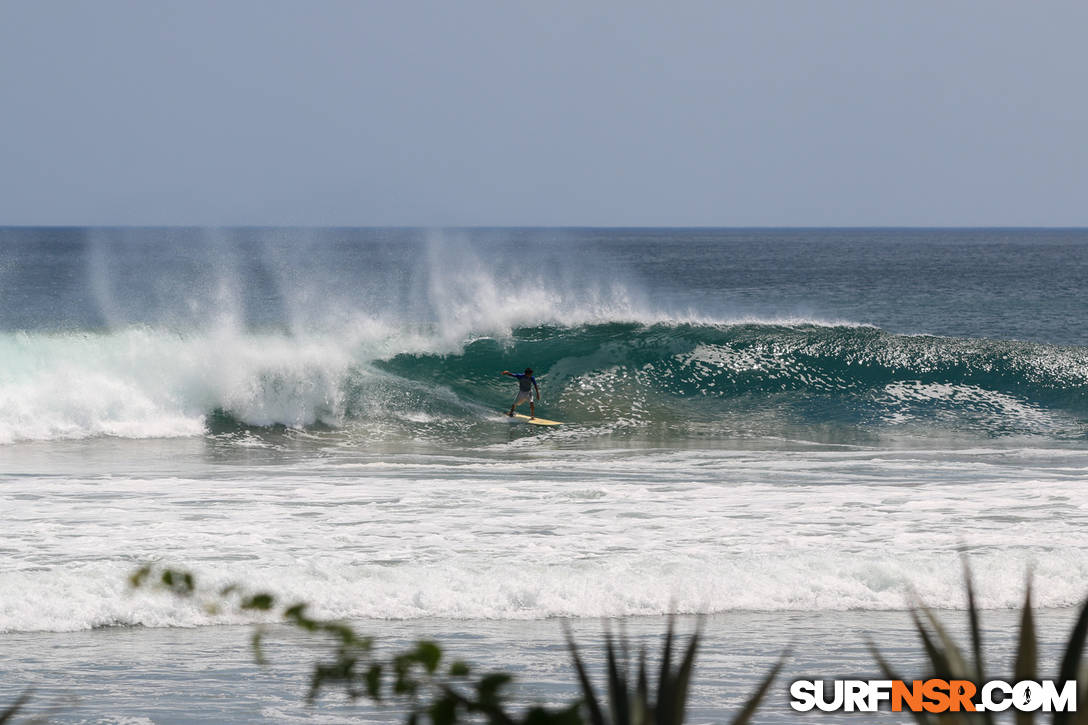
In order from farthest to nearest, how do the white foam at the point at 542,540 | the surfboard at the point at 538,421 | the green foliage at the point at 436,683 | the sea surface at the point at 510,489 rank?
the surfboard at the point at 538,421
the white foam at the point at 542,540
the sea surface at the point at 510,489
the green foliage at the point at 436,683

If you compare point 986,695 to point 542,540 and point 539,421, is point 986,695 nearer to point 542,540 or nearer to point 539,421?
point 542,540

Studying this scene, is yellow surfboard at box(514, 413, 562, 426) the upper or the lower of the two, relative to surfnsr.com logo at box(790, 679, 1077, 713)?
lower

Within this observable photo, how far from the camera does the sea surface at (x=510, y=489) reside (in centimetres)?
770

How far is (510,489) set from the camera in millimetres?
13484

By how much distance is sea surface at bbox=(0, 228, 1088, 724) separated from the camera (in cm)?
770

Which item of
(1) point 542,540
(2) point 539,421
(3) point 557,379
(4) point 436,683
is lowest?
(1) point 542,540

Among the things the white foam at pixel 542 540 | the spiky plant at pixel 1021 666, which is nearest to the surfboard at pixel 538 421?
the white foam at pixel 542 540

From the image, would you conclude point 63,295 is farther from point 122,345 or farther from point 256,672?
point 256,672

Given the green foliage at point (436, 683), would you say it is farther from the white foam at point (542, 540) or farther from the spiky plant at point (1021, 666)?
the white foam at point (542, 540)

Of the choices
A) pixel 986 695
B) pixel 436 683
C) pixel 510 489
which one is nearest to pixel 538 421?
pixel 510 489

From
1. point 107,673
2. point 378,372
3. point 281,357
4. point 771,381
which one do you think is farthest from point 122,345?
point 107,673

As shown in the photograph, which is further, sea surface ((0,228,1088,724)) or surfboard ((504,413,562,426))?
surfboard ((504,413,562,426))

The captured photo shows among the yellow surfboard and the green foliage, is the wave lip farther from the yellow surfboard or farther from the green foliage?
the green foliage

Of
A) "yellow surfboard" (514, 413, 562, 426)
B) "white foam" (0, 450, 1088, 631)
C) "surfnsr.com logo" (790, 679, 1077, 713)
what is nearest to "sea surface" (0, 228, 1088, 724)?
"white foam" (0, 450, 1088, 631)
